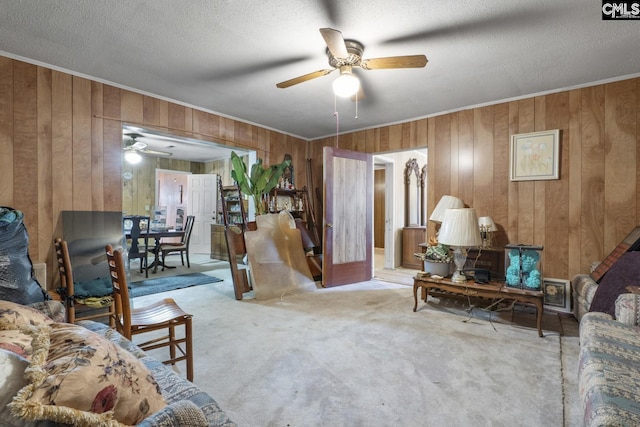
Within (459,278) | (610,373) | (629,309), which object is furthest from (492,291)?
(610,373)

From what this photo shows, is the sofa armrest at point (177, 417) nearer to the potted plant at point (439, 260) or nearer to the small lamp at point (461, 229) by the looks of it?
the small lamp at point (461, 229)

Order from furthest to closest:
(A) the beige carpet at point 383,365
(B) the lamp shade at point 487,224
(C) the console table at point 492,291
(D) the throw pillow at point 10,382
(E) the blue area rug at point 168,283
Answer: (E) the blue area rug at point 168,283 < (B) the lamp shade at point 487,224 < (C) the console table at point 492,291 < (A) the beige carpet at point 383,365 < (D) the throw pillow at point 10,382

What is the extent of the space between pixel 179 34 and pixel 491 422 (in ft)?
11.1

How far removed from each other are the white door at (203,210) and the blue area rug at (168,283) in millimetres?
2399

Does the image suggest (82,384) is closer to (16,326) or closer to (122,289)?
(16,326)

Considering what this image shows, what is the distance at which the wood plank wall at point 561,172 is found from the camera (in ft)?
10.3

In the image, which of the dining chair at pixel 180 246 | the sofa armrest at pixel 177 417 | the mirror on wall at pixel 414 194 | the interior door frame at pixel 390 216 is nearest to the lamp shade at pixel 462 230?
the sofa armrest at pixel 177 417

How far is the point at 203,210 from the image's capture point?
7566 millimetres

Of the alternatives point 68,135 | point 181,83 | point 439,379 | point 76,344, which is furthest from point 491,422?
point 68,135

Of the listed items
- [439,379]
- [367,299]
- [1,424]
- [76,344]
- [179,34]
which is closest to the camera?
[1,424]

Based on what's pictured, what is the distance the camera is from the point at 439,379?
6.66 ft

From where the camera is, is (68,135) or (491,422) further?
(68,135)

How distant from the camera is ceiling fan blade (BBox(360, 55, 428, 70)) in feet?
7.34

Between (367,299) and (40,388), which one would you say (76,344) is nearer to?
(40,388)
